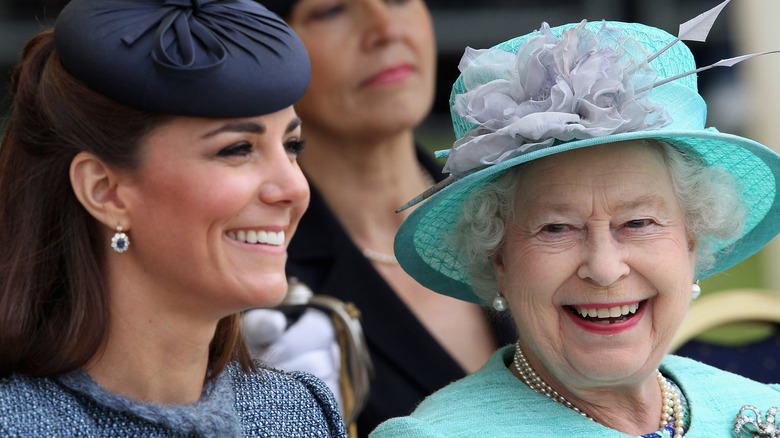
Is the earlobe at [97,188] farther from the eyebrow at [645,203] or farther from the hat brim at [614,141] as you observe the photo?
the eyebrow at [645,203]

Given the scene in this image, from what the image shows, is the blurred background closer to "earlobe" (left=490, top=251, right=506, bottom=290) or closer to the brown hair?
the brown hair

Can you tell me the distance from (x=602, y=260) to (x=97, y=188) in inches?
39.9

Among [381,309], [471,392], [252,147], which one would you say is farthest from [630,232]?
[381,309]

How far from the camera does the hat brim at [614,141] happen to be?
2.14 metres

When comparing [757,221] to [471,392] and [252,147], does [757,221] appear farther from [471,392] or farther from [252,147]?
[252,147]

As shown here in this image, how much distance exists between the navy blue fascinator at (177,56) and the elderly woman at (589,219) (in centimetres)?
46

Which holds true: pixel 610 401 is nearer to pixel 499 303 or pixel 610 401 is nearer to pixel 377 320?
pixel 499 303

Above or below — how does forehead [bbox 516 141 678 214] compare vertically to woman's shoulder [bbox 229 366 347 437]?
above

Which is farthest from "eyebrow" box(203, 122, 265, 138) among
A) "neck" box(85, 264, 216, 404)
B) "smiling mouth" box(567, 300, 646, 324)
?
"smiling mouth" box(567, 300, 646, 324)

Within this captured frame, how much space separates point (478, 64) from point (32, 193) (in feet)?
3.10

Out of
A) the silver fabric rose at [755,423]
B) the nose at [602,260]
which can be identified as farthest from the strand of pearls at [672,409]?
the nose at [602,260]

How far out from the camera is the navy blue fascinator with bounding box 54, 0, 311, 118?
1.90 meters

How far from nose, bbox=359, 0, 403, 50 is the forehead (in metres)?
1.08

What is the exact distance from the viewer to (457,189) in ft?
7.33
